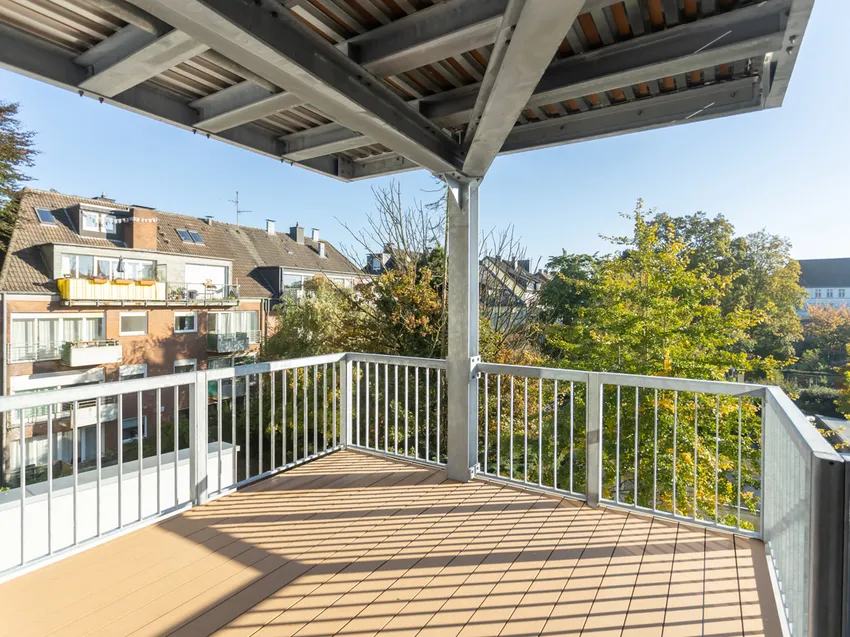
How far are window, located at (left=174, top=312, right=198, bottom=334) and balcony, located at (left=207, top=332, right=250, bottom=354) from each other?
1.77 ft

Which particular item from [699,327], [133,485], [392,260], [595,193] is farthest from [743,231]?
[133,485]

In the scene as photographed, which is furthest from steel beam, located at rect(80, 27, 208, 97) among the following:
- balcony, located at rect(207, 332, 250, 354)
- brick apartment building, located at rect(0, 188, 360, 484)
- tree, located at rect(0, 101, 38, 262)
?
balcony, located at rect(207, 332, 250, 354)

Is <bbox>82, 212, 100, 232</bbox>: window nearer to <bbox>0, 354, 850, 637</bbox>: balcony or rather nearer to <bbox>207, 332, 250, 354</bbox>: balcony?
<bbox>207, 332, 250, 354</bbox>: balcony

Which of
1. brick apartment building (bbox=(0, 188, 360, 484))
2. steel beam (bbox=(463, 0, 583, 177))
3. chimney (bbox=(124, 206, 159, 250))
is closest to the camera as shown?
steel beam (bbox=(463, 0, 583, 177))

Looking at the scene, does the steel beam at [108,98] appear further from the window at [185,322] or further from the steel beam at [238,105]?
the window at [185,322]

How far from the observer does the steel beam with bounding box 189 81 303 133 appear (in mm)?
2496

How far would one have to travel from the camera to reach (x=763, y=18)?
6.25 feet

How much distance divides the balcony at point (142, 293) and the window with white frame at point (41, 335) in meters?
0.51

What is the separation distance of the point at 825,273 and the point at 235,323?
45.9 ft

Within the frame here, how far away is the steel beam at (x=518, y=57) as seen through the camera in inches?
55.7

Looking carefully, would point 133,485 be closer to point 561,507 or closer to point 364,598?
point 364,598

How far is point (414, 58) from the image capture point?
213 centimetres

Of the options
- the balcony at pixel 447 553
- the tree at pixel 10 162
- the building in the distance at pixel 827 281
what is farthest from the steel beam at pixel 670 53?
the tree at pixel 10 162

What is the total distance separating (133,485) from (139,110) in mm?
3839
